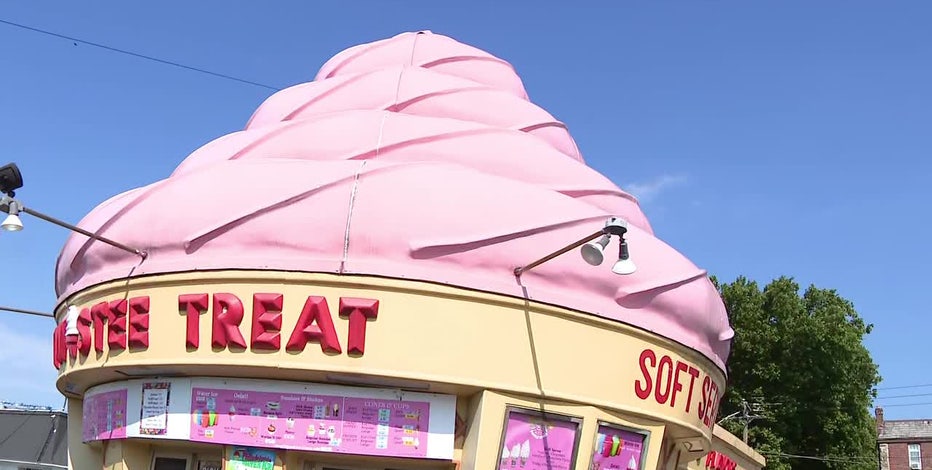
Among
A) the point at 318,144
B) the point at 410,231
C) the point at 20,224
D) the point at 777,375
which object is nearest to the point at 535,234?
the point at 410,231

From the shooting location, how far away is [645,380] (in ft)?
49.5

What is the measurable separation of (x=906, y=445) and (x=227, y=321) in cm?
6373

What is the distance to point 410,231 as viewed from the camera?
1366cm

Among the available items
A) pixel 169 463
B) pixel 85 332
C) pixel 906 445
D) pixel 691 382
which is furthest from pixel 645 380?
pixel 906 445

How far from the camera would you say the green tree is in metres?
48.8

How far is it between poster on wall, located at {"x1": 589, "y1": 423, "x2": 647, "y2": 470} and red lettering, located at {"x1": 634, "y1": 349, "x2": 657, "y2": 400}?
633 mm

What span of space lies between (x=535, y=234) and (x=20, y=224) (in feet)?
23.7

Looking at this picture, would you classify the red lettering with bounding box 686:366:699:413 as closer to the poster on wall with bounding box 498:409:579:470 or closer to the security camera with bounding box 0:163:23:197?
the poster on wall with bounding box 498:409:579:470

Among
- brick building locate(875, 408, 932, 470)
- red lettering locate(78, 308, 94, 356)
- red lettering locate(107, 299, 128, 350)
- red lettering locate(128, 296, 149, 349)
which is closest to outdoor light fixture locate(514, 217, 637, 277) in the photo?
red lettering locate(128, 296, 149, 349)

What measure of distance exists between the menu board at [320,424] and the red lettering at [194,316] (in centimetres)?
103

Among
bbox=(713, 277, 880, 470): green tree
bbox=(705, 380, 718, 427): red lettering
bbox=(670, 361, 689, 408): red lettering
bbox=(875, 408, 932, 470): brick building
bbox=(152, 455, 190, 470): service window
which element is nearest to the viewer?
bbox=(152, 455, 190, 470): service window

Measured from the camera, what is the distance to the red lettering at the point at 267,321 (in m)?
13.2

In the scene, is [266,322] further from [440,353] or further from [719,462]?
[719,462]

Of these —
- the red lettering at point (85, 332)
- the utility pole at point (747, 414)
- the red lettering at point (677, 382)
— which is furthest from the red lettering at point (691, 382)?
the utility pole at point (747, 414)
